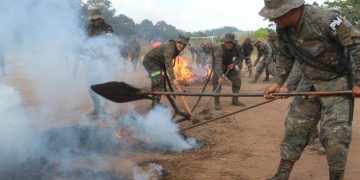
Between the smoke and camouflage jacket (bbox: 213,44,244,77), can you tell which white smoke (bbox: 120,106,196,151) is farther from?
camouflage jacket (bbox: 213,44,244,77)

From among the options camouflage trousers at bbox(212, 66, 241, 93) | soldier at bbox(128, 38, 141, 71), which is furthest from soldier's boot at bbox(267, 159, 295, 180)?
soldier at bbox(128, 38, 141, 71)

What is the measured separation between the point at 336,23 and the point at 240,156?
2742 millimetres

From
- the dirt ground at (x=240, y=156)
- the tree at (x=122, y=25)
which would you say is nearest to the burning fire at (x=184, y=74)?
the dirt ground at (x=240, y=156)

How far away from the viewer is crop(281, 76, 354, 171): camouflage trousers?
3902 mm

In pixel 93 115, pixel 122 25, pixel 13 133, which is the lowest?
pixel 93 115

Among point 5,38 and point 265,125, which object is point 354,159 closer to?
point 265,125

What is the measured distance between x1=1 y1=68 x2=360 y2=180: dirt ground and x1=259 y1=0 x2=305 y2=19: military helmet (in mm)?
2119

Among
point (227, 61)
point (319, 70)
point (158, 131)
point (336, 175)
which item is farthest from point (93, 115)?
point (336, 175)

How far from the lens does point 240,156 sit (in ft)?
19.6

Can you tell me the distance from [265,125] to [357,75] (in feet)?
14.1

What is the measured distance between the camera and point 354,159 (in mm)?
5758

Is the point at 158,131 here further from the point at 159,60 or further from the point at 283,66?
the point at 283,66

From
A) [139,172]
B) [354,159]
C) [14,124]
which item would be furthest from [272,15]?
[14,124]

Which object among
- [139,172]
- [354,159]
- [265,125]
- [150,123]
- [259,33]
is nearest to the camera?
[139,172]
